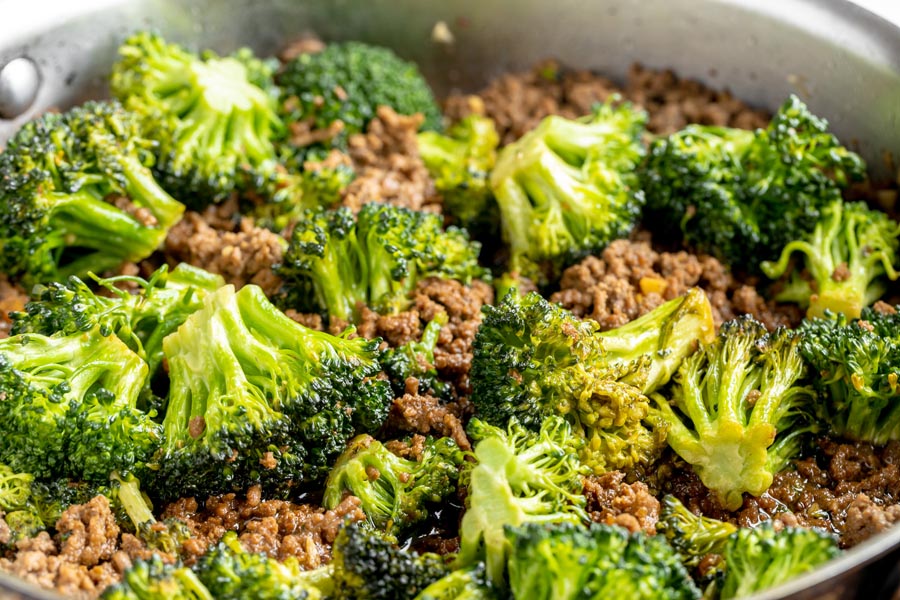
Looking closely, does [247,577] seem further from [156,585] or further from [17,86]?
[17,86]

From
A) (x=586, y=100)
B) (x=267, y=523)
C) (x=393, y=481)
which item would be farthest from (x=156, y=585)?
(x=586, y=100)

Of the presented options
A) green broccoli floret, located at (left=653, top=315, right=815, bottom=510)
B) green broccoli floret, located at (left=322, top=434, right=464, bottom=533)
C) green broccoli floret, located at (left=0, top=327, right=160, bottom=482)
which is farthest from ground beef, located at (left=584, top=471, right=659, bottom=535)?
green broccoli floret, located at (left=0, top=327, right=160, bottom=482)

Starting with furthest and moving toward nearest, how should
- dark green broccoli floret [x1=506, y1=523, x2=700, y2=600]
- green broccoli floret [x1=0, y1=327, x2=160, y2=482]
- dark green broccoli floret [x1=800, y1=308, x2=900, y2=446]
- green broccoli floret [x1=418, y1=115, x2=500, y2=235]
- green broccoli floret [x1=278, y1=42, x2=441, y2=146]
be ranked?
1. green broccoli floret [x1=278, y1=42, x2=441, y2=146]
2. green broccoli floret [x1=418, y1=115, x2=500, y2=235]
3. dark green broccoli floret [x1=800, y1=308, x2=900, y2=446]
4. green broccoli floret [x1=0, y1=327, x2=160, y2=482]
5. dark green broccoli floret [x1=506, y1=523, x2=700, y2=600]

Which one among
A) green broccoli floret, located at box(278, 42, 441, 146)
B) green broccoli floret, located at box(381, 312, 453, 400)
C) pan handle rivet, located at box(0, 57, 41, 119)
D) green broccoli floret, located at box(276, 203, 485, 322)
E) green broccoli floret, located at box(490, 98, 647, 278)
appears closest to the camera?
green broccoli floret, located at box(381, 312, 453, 400)

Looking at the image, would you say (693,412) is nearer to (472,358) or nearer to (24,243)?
(472,358)

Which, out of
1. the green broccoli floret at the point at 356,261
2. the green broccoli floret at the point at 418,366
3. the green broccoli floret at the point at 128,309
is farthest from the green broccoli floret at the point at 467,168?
the green broccoli floret at the point at 128,309

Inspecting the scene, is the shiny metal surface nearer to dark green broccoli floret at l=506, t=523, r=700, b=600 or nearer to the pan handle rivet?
the pan handle rivet

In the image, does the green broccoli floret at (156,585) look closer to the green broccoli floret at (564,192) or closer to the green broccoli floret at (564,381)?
the green broccoli floret at (564,381)

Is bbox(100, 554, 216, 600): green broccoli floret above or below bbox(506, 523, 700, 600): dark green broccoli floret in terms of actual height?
below
